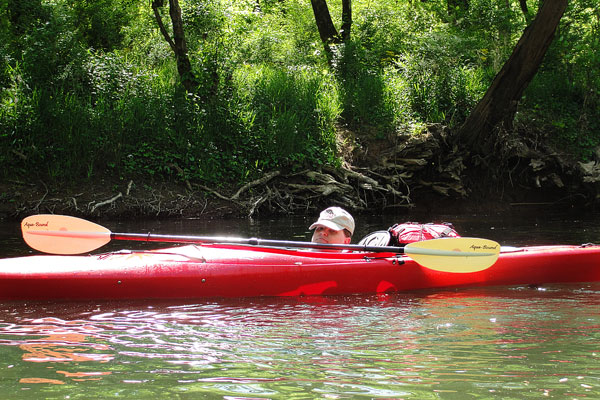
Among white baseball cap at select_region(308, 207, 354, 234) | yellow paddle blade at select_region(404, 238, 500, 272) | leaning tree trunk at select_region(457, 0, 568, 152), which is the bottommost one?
yellow paddle blade at select_region(404, 238, 500, 272)

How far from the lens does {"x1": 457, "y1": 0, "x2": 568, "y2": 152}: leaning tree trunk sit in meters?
8.69

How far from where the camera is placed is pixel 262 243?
425 cm

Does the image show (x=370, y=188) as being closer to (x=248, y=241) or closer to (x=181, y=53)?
(x=181, y=53)

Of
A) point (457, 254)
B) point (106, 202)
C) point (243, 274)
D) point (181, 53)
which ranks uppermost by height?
point (181, 53)

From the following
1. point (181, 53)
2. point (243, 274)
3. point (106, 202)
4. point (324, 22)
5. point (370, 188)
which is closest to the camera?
point (243, 274)

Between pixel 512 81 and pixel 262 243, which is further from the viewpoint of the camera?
pixel 512 81

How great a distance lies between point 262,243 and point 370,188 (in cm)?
530

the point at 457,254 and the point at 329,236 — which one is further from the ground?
the point at 329,236

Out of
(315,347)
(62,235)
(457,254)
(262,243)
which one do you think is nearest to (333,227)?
(262,243)

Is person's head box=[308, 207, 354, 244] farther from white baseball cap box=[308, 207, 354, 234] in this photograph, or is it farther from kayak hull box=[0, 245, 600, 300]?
kayak hull box=[0, 245, 600, 300]

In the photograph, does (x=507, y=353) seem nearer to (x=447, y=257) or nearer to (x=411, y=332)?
(x=411, y=332)

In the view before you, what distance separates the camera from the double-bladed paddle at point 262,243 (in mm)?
4121

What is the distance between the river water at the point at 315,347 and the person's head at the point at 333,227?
49 centimetres

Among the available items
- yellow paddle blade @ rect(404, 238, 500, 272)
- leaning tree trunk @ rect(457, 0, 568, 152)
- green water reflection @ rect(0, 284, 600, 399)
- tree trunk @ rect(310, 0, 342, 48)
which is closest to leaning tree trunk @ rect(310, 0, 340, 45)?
tree trunk @ rect(310, 0, 342, 48)
